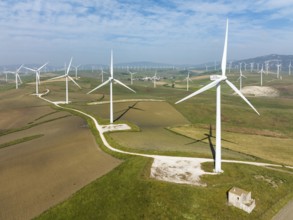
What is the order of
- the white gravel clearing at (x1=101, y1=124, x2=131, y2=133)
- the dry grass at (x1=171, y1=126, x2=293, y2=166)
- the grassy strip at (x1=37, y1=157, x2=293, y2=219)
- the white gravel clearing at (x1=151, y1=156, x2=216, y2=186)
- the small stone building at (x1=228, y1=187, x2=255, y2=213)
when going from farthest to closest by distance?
the white gravel clearing at (x1=101, y1=124, x2=131, y2=133), the dry grass at (x1=171, y1=126, x2=293, y2=166), the white gravel clearing at (x1=151, y1=156, x2=216, y2=186), the small stone building at (x1=228, y1=187, x2=255, y2=213), the grassy strip at (x1=37, y1=157, x2=293, y2=219)

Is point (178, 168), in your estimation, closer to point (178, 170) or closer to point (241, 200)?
point (178, 170)

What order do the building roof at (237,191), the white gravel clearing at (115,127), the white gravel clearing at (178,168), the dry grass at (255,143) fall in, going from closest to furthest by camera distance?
the building roof at (237,191) < the white gravel clearing at (178,168) < the dry grass at (255,143) < the white gravel clearing at (115,127)

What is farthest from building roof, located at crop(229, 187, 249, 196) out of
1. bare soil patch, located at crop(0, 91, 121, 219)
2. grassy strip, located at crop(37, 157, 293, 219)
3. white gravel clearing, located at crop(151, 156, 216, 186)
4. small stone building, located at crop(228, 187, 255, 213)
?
bare soil patch, located at crop(0, 91, 121, 219)

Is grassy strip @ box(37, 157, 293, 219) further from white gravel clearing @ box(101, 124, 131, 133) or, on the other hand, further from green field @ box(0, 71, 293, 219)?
white gravel clearing @ box(101, 124, 131, 133)

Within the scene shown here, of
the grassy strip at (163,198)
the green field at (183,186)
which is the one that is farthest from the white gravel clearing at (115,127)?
the grassy strip at (163,198)

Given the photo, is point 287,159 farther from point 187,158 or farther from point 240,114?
point 240,114

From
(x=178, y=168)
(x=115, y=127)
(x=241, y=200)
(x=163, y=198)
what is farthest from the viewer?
(x=115, y=127)

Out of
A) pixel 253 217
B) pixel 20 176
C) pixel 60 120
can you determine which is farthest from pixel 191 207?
pixel 60 120

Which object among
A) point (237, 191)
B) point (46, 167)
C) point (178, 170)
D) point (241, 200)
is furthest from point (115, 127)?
point (241, 200)

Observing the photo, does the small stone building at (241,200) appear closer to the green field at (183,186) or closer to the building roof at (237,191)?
the building roof at (237,191)
